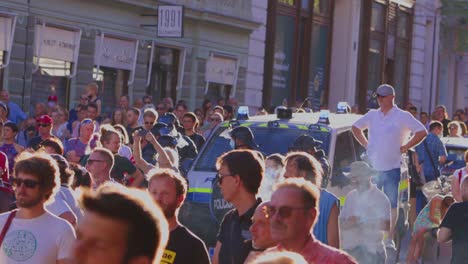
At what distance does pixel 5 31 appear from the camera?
23.5 metres

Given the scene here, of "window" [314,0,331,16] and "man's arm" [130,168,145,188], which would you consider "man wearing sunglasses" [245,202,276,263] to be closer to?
"man's arm" [130,168,145,188]

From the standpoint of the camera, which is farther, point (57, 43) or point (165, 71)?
point (165, 71)

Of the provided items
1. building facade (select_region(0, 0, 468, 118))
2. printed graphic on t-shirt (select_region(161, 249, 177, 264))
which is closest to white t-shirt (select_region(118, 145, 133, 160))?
printed graphic on t-shirt (select_region(161, 249, 177, 264))

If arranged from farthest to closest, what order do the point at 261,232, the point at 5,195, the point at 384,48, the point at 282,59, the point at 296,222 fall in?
the point at 384,48 < the point at 282,59 < the point at 5,195 < the point at 261,232 < the point at 296,222

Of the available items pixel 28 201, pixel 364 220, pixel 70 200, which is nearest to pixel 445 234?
pixel 364 220

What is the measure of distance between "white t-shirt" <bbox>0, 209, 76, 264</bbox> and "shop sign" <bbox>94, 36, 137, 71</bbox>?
64.9ft

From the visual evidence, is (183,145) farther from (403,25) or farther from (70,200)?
(403,25)

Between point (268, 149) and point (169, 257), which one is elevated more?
point (268, 149)

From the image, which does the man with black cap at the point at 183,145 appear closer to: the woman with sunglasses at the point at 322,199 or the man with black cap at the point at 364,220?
the man with black cap at the point at 364,220

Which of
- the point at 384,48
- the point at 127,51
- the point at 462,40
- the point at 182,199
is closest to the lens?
the point at 182,199

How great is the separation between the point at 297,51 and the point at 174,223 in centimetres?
3077

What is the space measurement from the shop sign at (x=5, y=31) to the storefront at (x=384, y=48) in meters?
19.0

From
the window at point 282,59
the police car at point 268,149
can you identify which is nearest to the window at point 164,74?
the window at point 282,59

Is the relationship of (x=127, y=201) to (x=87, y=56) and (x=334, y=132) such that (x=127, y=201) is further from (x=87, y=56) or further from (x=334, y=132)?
(x=87, y=56)
